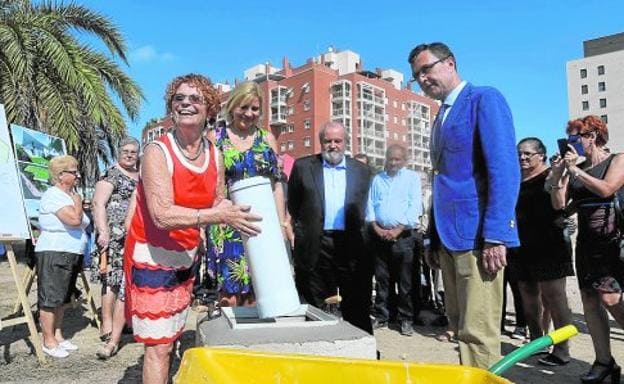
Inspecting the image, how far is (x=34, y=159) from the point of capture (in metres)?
7.36

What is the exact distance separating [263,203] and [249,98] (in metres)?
1.12

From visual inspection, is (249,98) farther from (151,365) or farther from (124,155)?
(124,155)

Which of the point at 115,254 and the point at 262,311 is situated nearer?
the point at 262,311

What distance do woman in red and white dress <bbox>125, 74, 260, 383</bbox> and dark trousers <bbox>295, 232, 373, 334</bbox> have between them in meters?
1.81

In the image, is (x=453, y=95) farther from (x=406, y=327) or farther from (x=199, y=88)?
(x=406, y=327)

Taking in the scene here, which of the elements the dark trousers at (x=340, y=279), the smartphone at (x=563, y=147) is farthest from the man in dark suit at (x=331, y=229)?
the smartphone at (x=563, y=147)

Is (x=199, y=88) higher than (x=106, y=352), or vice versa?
(x=199, y=88)

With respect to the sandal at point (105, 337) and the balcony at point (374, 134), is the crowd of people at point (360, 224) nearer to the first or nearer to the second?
the sandal at point (105, 337)

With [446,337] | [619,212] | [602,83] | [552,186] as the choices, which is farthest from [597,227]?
[602,83]

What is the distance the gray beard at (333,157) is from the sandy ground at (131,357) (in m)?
1.82

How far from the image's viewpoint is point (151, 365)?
8.44 feet

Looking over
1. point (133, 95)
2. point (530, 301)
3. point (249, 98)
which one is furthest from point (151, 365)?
point (133, 95)

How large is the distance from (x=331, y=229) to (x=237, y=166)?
4.17 feet

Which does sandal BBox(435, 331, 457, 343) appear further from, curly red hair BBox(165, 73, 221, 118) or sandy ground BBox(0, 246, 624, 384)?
curly red hair BBox(165, 73, 221, 118)
